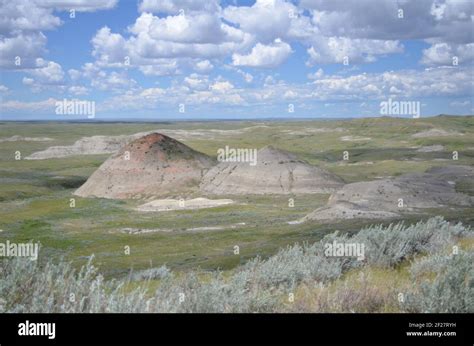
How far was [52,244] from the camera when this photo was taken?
1553 inches

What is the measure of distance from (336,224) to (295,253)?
28.7 meters

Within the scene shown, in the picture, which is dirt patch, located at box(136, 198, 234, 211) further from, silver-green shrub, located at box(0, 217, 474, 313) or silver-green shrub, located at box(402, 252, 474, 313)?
silver-green shrub, located at box(402, 252, 474, 313)

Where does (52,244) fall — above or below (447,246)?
below

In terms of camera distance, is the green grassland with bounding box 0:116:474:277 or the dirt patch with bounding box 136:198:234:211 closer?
the green grassland with bounding box 0:116:474:277

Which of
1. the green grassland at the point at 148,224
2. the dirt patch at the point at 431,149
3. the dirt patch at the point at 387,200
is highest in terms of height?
the dirt patch at the point at 431,149

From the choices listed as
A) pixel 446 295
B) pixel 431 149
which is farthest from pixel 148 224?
pixel 431 149

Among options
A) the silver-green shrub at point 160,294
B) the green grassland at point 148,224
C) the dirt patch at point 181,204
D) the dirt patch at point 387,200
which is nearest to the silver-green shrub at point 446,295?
the silver-green shrub at point 160,294

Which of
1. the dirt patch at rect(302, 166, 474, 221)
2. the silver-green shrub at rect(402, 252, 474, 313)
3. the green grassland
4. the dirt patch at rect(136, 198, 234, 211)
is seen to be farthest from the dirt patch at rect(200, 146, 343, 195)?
the silver-green shrub at rect(402, 252, 474, 313)

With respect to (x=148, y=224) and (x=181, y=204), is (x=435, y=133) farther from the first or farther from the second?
(x=148, y=224)

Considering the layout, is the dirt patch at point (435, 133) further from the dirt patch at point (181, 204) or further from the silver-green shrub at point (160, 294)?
the silver-green shrub at point (160, 294)

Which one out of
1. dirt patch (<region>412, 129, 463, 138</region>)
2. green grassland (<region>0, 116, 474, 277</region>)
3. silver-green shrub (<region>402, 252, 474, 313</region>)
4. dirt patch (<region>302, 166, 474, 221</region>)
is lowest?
green grassland (<region>0, 116, 474, 277</region>)

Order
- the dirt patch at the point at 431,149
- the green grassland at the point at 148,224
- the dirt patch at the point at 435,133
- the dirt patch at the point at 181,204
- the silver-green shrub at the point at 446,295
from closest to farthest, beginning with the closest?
the silver-green shrub at the point at 446,295 → the green grassland at the point at 148,224 → the dirt patch at the point at 181,204 → the dirt patch at the point at 431,149 → the dirt patch at the point at 435,133
